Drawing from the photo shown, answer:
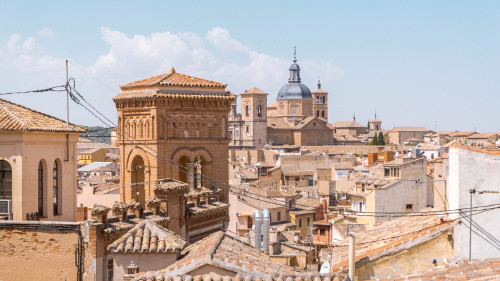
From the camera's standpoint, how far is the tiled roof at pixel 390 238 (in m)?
11.4

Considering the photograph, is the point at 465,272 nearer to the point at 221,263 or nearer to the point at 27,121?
the point at 221,263

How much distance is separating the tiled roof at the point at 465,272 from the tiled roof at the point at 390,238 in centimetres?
72

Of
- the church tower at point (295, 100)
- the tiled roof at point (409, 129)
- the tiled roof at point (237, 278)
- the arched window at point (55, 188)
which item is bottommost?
the tiled roof at point (237, 278)

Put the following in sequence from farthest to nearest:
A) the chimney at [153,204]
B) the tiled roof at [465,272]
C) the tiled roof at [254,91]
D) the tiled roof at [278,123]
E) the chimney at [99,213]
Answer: the tiled roof at [278,123] < the tiled roof at [254,91] < the chimney at [153,204] < the chimney at [99,213] < the tiled roof at [465,272]

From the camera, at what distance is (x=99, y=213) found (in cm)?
1564

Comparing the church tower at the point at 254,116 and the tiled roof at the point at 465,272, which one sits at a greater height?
the church tower at the point at 254,116

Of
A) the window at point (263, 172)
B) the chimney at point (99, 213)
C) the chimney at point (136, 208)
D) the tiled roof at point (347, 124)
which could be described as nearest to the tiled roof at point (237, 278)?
the chimney at point (99, 213)

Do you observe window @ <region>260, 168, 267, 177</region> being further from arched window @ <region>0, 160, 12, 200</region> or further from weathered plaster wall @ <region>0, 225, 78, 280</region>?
weathered plaster wall @ <region>0, 225, 78, 280</region>

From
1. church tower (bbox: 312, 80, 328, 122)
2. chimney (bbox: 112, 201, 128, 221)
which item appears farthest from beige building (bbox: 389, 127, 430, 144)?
chimney (bbox: 112, 201, 128, 221)

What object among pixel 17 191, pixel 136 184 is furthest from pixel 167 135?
pixel 17 191

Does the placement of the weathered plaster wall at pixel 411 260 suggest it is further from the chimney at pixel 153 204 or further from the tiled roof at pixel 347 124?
the tiled roof at pixel 347 124

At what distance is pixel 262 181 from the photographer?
220 feet

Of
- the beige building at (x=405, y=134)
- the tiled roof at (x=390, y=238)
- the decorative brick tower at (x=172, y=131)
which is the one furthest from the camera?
the beige building at (x=405, y=134)

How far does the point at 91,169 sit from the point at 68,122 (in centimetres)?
4820
